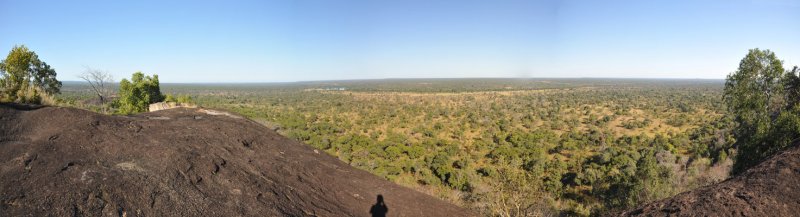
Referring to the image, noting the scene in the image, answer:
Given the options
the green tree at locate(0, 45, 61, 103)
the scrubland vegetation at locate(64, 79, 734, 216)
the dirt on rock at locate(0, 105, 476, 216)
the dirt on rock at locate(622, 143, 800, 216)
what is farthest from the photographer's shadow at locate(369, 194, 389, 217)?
the green tree at locate(0, 45, 61, 103)

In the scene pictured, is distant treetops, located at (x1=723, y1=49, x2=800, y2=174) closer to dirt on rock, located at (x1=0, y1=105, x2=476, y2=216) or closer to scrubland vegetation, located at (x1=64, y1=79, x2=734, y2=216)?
scrubland vegetation, located at (x1=64, y1=79, x2=734, y2=216)

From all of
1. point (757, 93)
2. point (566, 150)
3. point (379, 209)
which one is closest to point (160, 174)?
point (379, 209)

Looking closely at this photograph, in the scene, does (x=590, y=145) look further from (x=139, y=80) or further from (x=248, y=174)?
(x=139, y=80)

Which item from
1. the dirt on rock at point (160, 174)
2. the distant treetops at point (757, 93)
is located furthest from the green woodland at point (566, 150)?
the dirt on rock at point (160, 174)

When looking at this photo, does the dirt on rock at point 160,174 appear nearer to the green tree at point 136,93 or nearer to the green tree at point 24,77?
the green tree at point 24,77

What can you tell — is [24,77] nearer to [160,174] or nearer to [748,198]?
[160,174]
